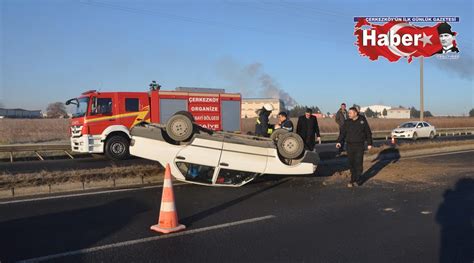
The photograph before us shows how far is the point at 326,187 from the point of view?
9.35 m

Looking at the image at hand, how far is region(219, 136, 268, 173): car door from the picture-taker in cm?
843

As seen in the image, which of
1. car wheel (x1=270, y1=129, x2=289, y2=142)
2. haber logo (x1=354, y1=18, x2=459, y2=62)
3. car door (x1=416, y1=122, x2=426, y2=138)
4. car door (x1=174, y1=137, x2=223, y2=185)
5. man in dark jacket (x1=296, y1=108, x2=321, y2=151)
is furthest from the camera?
car door (x1=416, y1=122, x2=426, y2=138)

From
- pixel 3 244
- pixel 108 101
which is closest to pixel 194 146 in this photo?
pixel 3 244

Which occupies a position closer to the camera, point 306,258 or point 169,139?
point 306,258

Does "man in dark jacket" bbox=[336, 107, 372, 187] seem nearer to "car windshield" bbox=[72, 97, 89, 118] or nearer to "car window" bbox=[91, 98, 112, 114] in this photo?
"car window" bbox=[91, 98, 112, 114]

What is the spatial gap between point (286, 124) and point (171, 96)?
267 inches

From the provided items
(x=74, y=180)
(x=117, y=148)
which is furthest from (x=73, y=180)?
(x=117, y=148)

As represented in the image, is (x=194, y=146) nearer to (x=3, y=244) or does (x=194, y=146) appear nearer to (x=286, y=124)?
(x=286, y=124)

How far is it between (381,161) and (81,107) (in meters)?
10.4

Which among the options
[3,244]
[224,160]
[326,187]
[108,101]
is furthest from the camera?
[108,101]

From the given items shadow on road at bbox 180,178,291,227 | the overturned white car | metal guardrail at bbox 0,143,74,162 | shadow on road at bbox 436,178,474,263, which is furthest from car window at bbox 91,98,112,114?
shadow on road at bbox 436,178,474,263

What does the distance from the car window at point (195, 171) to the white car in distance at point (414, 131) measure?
25.8m

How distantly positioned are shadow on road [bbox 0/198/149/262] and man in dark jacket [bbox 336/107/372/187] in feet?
15.7

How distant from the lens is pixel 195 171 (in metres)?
8.52
